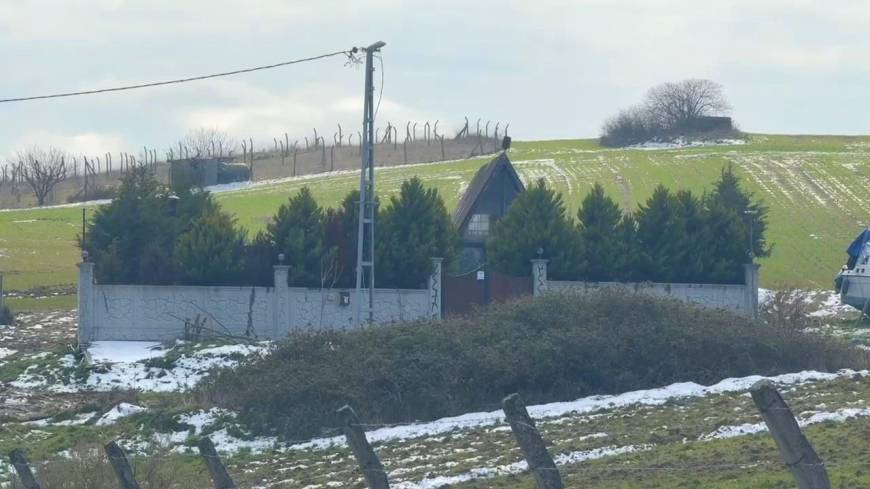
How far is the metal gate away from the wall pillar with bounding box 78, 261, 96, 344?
9855 millimetres

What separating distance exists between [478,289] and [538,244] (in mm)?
2383

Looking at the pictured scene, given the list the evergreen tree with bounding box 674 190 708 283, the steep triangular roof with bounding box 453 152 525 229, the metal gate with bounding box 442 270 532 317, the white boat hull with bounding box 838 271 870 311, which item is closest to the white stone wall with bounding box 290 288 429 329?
the metal gate with bounding box 442 270 532 317

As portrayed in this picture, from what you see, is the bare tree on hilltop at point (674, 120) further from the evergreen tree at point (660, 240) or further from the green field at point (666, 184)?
the evergreen tree at point (660, 240)

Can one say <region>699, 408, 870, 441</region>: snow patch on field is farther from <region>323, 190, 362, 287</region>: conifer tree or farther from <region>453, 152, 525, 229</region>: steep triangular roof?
<region>453, 152, 525, 229</region>: steep triangular roof

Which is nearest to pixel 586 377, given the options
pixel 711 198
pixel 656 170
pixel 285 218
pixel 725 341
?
pixel 725 341

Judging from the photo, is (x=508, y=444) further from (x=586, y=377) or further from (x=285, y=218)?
(x=285, y=218)

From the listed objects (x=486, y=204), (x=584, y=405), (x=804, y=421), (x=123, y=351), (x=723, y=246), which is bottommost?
(x=123, y=351)

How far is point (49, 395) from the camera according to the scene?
2758 centimetres

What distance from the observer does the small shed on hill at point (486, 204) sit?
147 feet

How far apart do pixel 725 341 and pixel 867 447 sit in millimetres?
10448

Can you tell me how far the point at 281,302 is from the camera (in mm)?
35688

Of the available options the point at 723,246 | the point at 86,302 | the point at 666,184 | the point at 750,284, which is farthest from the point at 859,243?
the point at 666,184

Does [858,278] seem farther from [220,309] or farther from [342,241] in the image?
[220,309]

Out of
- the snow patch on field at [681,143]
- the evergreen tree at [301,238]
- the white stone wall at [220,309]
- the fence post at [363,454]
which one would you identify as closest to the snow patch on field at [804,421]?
the fence post at [363,454]
